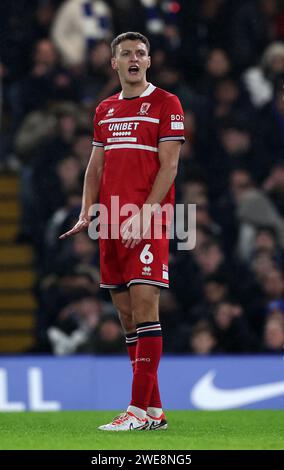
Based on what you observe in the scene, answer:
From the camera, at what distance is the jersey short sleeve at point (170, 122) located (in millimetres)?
6602

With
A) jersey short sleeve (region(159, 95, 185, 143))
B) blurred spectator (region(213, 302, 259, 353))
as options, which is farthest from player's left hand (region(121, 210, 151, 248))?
blurred spectator (region(213, 302, 259, 353))

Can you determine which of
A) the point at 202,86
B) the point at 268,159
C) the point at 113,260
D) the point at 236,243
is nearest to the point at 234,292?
the point at 236,243

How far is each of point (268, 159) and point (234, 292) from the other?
1.85 meters

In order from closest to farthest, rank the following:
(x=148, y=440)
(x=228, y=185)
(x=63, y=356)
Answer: (x=148, y=440) → (x=63, y=356) → (x=228, y=185)

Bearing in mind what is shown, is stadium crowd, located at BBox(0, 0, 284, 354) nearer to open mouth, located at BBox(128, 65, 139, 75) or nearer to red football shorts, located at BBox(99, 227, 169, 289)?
red football shorts, located at BBox(99, 227, 169, 289)

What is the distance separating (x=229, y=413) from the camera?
8523mm

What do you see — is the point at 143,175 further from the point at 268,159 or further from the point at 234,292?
the point at 268,159

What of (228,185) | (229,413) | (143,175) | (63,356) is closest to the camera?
(143,175)

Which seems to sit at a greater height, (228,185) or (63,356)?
(228,185)

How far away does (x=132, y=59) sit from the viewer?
6680 mm

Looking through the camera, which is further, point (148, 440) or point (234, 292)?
point (234, 292)

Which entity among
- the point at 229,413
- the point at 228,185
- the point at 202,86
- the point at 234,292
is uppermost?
the point at 202,86

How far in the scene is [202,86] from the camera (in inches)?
503

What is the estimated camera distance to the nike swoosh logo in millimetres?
9828
